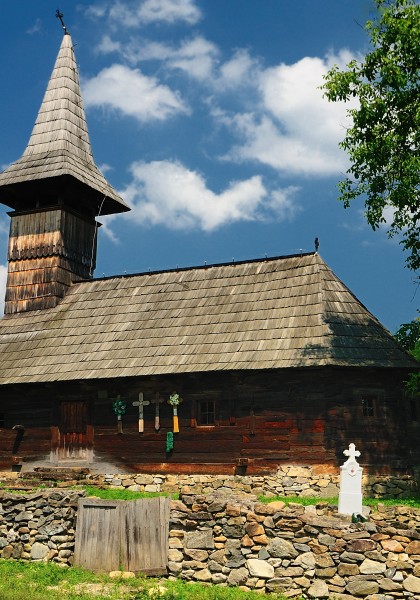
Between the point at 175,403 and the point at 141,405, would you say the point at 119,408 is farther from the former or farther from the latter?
the point at 175,403

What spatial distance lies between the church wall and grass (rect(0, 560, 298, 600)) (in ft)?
23.0

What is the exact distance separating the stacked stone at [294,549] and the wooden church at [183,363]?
6.02 meters

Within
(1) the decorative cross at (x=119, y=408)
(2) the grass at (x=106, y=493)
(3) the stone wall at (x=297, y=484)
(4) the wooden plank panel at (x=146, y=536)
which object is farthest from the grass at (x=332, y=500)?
(1) the decorative cross at (x=119, y=408)

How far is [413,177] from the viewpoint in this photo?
14602 millimetres

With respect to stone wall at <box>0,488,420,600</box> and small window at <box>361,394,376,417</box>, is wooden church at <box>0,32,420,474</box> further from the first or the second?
stone wall at <box>0,488,420,600</box>

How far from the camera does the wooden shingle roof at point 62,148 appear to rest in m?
24.0

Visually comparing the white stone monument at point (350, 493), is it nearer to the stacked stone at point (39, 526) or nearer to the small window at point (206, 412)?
the stacked stone at point (39, 526)

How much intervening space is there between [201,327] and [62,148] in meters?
10.2

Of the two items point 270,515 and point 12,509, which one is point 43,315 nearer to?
point 12,509

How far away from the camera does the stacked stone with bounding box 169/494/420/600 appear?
30.6 feet

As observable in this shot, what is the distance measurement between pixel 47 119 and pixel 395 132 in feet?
52.4

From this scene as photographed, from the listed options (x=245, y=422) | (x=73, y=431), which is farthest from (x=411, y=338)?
(x=73, y=431)

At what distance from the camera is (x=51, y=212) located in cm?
2412

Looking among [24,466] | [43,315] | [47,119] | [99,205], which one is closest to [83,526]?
[24,466]
